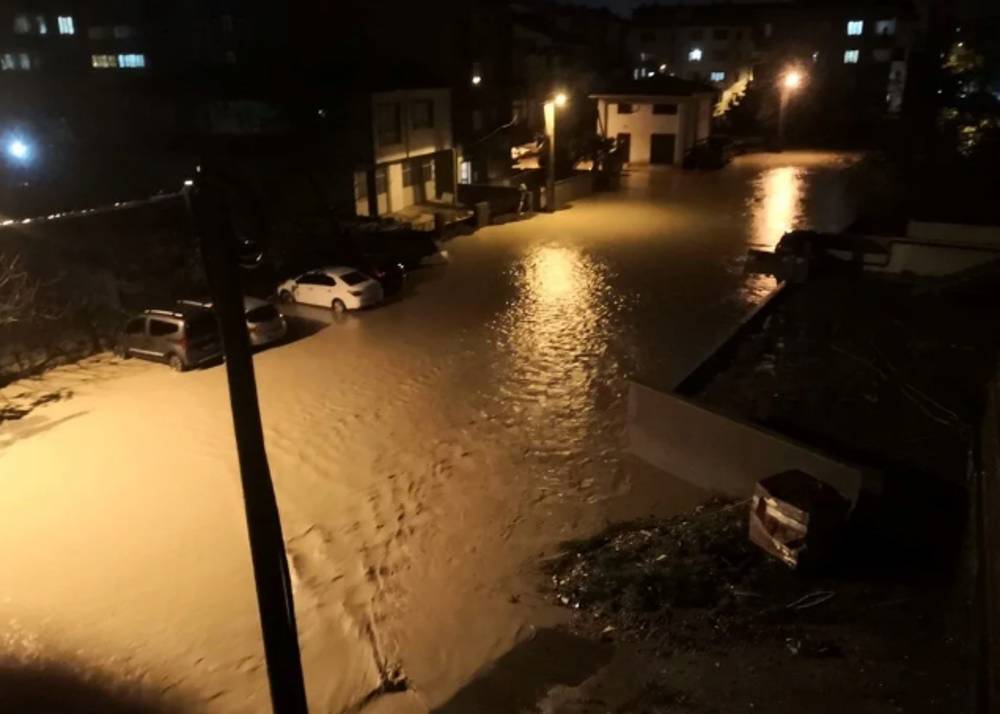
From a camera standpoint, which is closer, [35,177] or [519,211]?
[35,177]

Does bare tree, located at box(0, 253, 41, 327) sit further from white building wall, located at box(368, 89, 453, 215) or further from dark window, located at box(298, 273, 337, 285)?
white building wall, located at box(368, 89, 453, 215)

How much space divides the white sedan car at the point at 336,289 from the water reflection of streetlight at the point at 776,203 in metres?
14.3

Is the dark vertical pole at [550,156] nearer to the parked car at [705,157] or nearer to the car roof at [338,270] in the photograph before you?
the parked car at [705,157]

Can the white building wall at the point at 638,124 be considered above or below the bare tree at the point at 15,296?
above

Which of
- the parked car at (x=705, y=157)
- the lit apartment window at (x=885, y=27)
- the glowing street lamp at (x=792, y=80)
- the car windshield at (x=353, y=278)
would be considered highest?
the lit apartment window at (x=885, y=27)

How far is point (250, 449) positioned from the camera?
550cm

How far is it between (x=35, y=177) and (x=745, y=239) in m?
24.7

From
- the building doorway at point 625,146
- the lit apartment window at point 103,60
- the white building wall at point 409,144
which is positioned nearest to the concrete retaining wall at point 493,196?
the white building wall at point 409,144

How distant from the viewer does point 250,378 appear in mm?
5414

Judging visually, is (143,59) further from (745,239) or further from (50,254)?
(745,239)

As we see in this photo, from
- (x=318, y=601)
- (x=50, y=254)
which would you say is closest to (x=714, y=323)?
(x=318, y=601)

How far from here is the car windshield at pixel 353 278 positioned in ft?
73.3

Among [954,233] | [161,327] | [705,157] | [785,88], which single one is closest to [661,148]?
[705,157]

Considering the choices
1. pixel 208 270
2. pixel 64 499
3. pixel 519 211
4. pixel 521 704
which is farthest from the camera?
pixel 519 211
